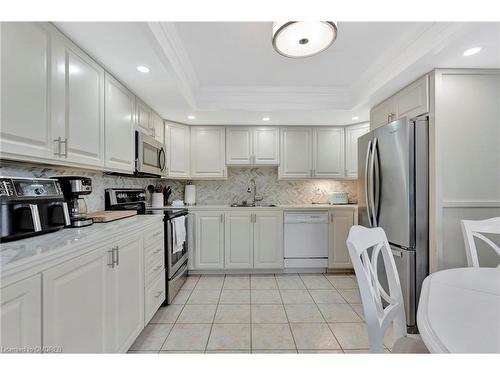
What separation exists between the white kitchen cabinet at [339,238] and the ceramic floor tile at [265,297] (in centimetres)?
101

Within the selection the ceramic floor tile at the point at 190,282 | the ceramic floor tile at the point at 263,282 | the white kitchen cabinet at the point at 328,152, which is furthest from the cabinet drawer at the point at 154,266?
the white kitchen cabinet at the point at 328,152

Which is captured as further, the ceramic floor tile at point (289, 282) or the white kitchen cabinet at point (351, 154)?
the white kitchen cabinet at point (351, 154)

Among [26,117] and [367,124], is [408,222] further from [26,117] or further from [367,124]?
[26,117]

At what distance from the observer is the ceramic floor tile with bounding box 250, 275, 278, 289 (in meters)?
2.66

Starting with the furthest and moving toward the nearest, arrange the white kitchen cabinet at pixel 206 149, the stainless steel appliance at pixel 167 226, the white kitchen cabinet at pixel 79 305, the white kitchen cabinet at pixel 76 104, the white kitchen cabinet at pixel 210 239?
the white kitchen cabinet at pixel 206 149 → the white kitchen cabinet at pixel 210 239 → the stainless steel appliance at pixel 167 226 → the white kitchen cabinet at pixel 76 104 → the white kitchen cabinet at pixel 79 305

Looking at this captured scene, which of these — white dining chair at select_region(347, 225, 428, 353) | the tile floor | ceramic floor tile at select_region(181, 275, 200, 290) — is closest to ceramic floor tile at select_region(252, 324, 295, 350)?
the tile floor

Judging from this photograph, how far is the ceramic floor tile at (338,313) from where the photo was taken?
6.39ft

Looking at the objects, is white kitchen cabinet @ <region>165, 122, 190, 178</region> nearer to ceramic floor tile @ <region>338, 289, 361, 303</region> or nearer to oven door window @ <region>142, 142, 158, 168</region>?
oven door window @ <region>142, 142, 158, 168</region>

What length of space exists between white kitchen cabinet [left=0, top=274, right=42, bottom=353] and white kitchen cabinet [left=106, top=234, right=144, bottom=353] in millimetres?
443

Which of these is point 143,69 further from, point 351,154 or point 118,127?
point 351,154

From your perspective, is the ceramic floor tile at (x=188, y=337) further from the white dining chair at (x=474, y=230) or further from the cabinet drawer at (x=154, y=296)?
the white dining chair at (x=474, y=230)

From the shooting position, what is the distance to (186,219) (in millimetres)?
2848
